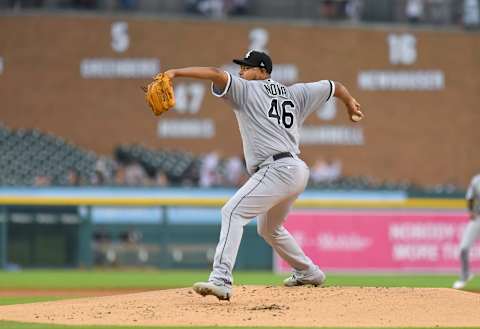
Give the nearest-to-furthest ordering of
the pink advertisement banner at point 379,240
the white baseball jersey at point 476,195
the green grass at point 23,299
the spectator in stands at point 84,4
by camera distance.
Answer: the green grass at point 23,299 < the white baseball jersey at point 476,195 < the pink advertisement banner at point 379,240 < the spectator in stands at point 84,4

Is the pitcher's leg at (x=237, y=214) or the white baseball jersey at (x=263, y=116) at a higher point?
the white baseball jersey at (x=263, y=116)

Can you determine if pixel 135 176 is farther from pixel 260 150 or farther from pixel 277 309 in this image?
pixel 277 309

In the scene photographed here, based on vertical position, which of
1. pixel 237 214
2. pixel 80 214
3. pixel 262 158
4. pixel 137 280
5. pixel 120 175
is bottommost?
pixel 137 280

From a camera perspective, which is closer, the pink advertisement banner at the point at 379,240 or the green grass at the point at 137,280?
the green grass at the point at 137,280

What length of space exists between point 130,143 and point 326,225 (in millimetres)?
6309

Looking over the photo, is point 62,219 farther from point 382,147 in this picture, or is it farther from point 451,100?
point 451,100

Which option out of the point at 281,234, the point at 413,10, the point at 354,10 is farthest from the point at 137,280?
the point at 413,10

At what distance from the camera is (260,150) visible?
25.6ft

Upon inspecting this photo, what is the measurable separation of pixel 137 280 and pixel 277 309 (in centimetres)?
703

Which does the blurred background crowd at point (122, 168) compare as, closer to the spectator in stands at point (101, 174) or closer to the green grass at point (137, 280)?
the spectator in stands at point (101, 174)

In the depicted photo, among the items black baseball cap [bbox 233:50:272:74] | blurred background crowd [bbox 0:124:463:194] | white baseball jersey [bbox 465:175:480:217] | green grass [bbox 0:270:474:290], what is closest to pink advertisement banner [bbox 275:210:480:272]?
green grass [bbox 0:270:474:290]

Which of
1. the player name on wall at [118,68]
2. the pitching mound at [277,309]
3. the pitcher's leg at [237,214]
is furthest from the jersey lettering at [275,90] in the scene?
the player name on wall at [118,68]

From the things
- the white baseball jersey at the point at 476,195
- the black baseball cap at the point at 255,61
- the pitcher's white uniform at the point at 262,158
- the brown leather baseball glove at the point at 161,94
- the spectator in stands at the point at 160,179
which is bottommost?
the spectator in stands at the point at 160,179

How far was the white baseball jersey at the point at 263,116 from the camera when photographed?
303 inches
